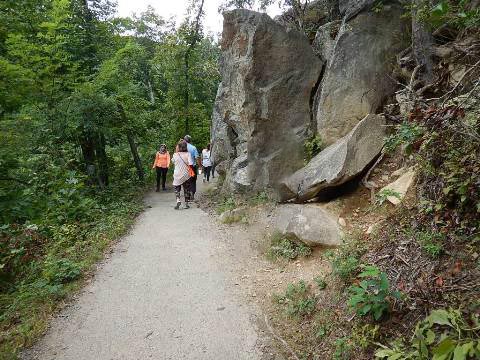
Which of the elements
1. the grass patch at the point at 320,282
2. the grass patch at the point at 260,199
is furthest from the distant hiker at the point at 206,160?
the grass patch at the point at 320,282

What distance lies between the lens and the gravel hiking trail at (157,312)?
397 cm

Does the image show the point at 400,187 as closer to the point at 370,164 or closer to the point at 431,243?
the point at 370,164

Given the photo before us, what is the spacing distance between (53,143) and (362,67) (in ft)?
26.4

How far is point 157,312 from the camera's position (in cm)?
469

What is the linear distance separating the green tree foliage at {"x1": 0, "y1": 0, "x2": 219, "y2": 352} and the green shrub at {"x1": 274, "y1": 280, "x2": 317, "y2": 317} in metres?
3.36

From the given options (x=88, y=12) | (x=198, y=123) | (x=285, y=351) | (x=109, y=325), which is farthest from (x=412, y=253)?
(x=198, y=123)

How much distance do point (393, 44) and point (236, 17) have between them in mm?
4075

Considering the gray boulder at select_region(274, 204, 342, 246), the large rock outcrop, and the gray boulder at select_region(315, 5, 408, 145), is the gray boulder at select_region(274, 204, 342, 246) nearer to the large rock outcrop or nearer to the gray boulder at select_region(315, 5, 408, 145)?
the large rock outcrop

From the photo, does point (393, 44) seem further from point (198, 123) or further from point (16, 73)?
point (198, 123)

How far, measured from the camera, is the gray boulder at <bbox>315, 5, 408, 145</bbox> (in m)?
7.27

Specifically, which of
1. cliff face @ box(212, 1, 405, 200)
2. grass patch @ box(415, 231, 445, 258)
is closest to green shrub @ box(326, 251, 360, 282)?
grass patch @ box(415, 231, 445, 258)

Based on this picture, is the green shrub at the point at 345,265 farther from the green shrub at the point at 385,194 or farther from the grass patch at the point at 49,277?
the grass patch at the point at 49,277

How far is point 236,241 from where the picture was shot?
7250 millimetres

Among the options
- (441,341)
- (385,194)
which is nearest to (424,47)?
(385,194)
